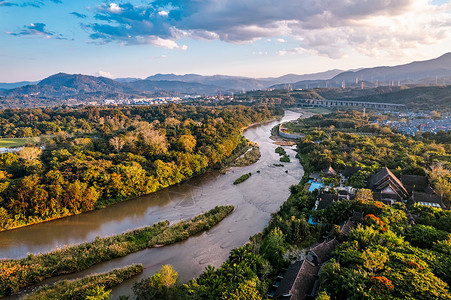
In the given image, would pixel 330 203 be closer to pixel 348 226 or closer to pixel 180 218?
pixel 348 226

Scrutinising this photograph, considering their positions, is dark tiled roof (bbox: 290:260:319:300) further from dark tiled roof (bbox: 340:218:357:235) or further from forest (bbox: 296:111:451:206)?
forest (bbox: 296:111:451:206)

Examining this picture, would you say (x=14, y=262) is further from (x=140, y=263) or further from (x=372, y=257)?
(x=372, y=257)

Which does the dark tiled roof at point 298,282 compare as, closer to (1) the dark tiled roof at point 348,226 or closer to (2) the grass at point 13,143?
(1) the dark tiled roof at point 348,226

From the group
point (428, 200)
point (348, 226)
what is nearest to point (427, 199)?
point (428, 200)

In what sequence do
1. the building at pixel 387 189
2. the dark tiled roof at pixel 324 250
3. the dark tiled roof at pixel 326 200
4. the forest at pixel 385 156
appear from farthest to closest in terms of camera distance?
the forest at pixel 385 156
the building at pixel 387 189
the dark tiled roof at pixel 326 200
the dark tiled roof at pixel 324 250

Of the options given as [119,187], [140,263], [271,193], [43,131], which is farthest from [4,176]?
[43,131]

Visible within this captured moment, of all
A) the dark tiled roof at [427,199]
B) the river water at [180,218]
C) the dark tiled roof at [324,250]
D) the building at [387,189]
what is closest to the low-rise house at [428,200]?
the dark tiled roof at [427,199]
